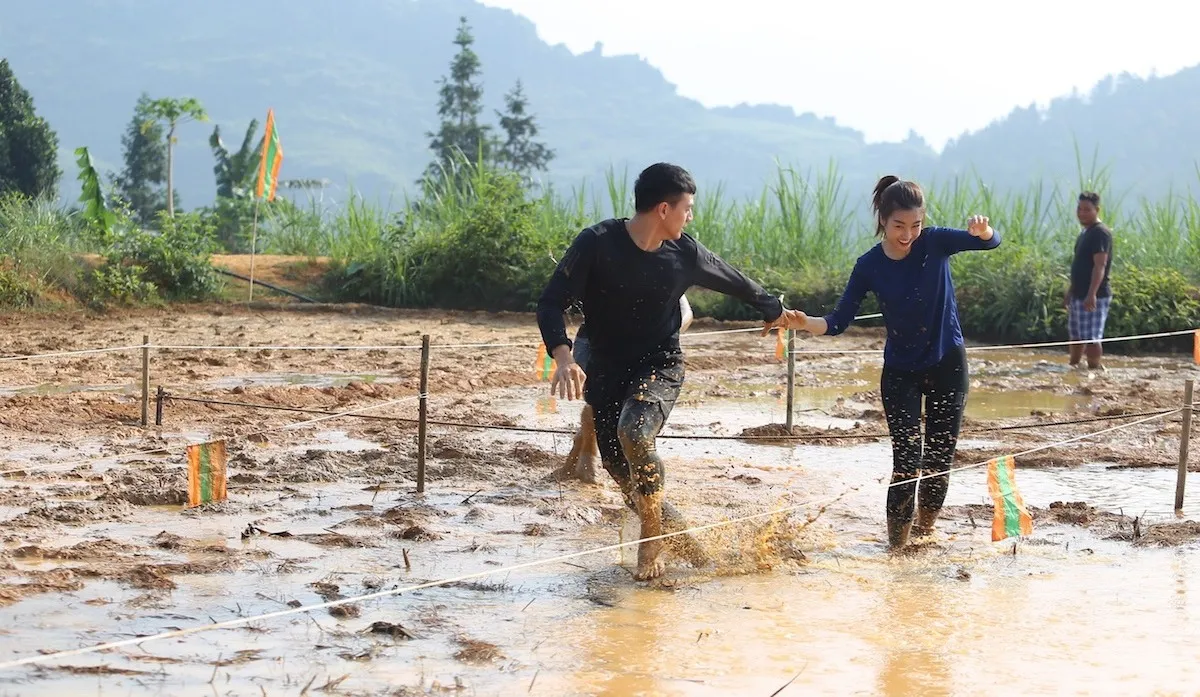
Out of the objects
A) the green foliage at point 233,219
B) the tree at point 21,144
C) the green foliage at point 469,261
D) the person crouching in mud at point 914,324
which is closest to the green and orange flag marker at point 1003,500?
the person crouching in mud at point 914,324

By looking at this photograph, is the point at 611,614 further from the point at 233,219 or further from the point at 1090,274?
the point at 233,219

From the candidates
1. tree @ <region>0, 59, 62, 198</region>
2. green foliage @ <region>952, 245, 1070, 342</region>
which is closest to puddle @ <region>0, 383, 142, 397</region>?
green foliage @ <region>952, 245, 1070, 342</region>

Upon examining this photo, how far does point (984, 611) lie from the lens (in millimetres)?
5070

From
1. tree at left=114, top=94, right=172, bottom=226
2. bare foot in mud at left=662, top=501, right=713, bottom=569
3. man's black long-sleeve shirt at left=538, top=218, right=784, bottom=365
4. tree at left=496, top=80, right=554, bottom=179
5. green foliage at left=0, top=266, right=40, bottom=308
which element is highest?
tree at left=496, top=80, right=554, bottom=179

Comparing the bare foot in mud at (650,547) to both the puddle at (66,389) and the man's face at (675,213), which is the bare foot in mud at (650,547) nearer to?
the man's face at (675,213)

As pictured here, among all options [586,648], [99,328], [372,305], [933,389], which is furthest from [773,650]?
[372,305]

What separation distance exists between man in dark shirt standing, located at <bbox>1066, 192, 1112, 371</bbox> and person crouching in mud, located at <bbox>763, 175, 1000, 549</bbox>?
6912mm

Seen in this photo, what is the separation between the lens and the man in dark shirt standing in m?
12.2

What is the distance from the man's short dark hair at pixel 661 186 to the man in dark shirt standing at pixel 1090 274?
26.2 feet

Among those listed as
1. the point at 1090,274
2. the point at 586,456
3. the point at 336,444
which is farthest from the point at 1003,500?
the point at 1090,274

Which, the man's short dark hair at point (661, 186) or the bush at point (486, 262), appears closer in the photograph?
the man's short dark hair at point (661, 186)

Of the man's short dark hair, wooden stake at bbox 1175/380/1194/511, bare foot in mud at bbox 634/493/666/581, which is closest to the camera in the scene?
the man's short dark hair

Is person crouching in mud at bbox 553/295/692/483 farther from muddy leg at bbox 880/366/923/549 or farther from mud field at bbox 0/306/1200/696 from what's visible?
muddy leg at bbox 880/366/923/549

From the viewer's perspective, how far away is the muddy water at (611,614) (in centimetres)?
416
